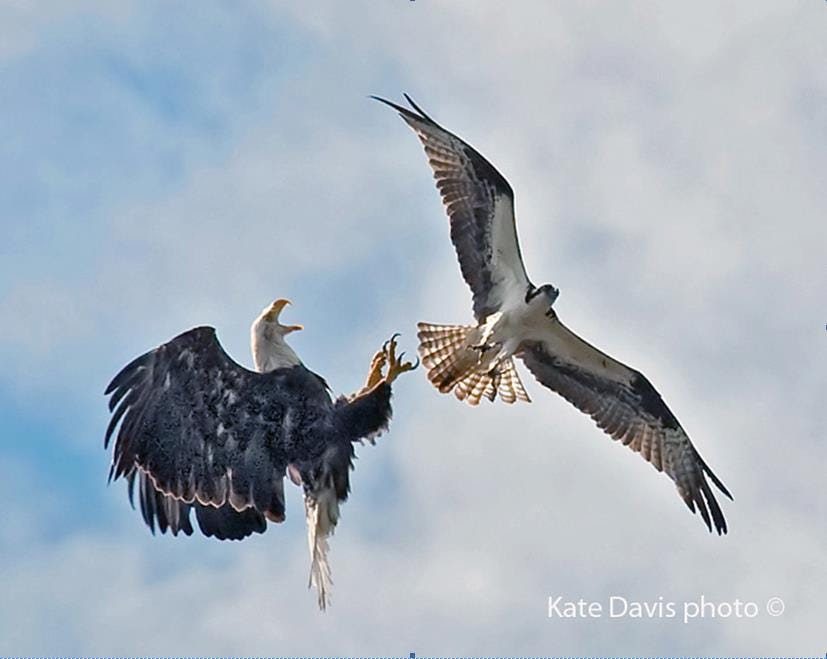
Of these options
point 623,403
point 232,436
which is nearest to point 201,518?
point 232,436

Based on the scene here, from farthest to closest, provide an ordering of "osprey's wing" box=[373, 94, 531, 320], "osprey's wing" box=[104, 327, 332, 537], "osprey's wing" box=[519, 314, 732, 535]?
"osprey's wing" box=[519, 314, 732, 535], "osprey's wing" box=[373, 94, 531, 320], "osprey's wing" box=[104, 327, 332, 537]

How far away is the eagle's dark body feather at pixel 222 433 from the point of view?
599 inches

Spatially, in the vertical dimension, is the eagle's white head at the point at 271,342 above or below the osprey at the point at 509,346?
below

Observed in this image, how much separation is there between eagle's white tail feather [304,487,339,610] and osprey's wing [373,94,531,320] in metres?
2.95

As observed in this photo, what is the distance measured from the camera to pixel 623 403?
18.8 m

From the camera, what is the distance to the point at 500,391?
1852 centimetres

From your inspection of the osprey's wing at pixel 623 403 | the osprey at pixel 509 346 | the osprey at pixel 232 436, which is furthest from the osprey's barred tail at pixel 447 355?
the osprey at pixel 232 436

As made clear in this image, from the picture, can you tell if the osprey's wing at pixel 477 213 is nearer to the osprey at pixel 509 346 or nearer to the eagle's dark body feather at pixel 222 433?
the osprey at pixel 509 346

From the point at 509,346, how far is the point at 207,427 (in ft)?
11.4

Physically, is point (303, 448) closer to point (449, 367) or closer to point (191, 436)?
point (191, 436)

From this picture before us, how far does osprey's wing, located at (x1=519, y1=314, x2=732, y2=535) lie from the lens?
18.5 meters

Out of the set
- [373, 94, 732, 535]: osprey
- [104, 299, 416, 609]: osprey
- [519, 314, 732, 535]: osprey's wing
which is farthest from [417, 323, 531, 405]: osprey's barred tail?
[104, 299, 416, 609]: osprey

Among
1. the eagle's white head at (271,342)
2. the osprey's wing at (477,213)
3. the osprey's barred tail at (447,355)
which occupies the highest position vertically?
the osprey's wing at (477,213)

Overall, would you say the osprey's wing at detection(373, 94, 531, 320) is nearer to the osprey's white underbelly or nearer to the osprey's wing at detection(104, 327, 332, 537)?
the osprey's white underbelly
